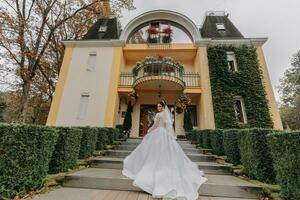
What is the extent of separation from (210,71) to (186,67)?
2.43m

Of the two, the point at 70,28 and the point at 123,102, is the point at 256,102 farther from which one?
the point at 70,28

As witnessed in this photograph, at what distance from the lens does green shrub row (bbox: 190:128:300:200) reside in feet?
9.75

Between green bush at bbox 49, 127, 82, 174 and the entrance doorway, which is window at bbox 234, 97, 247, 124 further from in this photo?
green bush at bbox 49, 127, 82, 174

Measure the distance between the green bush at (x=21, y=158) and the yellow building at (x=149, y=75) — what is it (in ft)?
23.4

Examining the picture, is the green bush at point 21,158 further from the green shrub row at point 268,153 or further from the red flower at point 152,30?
the red flower at point 152,30

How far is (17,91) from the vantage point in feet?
50.5

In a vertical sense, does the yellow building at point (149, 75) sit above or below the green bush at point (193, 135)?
above

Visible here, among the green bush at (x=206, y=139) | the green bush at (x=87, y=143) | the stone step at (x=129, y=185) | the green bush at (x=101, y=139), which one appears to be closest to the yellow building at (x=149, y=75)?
the green bush at (x=206, y=139)

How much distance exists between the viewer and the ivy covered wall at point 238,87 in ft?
33.9

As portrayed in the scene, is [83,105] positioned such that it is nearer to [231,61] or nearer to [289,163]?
[231,61]

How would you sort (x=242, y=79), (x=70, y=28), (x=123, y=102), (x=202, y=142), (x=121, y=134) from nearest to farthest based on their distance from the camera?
(x=202, y=142), (x=121, y=134), (x=242, y=79), (x=123, y=102), (x=70, y=28)

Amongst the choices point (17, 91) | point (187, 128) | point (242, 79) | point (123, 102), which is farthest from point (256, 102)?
point (17, 91)

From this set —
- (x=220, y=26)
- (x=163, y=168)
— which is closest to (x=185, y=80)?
(x=220, y=26)

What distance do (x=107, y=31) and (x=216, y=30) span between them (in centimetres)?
890
